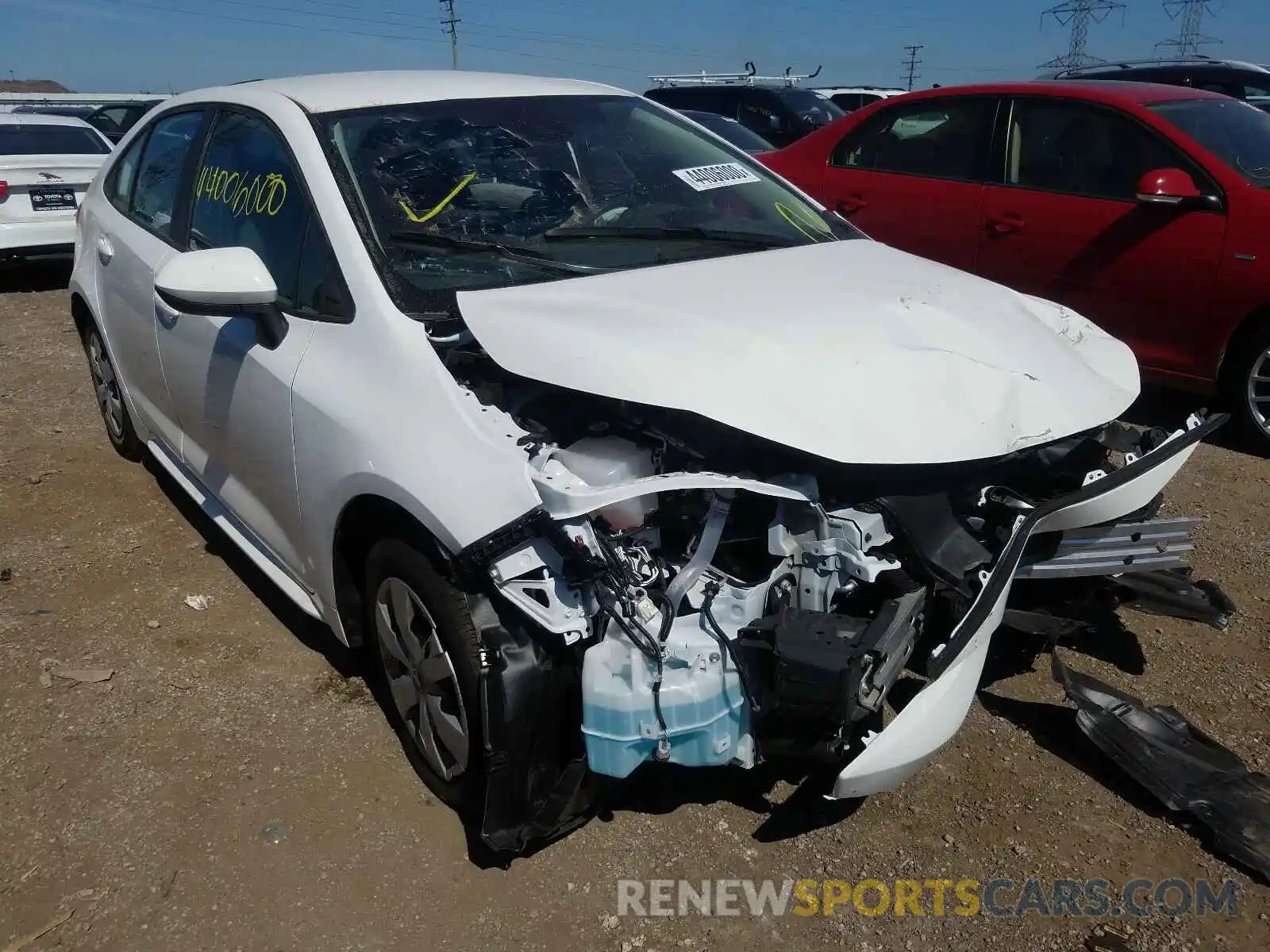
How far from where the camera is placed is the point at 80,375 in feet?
21.9

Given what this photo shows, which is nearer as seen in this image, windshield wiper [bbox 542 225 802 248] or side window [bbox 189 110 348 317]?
side window [bbox 189 110 348 317]

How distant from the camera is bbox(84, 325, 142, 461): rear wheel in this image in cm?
473

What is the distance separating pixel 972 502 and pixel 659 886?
122cm

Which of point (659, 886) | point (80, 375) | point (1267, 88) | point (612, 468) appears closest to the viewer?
point (612, 468)

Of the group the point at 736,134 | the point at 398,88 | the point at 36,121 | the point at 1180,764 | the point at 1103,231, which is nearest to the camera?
the point at 1180,764

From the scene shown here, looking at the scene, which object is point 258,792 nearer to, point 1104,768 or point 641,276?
point 641,276

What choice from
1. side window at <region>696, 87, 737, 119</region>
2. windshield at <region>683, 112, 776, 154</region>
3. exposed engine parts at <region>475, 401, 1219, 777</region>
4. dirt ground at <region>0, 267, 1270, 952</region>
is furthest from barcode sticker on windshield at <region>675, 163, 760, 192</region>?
side window at <region>696, 87, 737, 119</region>

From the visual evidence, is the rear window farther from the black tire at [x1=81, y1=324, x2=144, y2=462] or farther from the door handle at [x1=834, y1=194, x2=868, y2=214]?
the door handle at [x1=834, y1=194, x2=868, y2=214]

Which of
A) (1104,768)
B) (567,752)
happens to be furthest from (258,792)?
(1104,768)

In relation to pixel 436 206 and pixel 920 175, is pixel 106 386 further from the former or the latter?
pixel 920 175

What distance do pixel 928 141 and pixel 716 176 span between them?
10.2 feet

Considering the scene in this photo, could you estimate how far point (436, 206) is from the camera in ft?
9.50

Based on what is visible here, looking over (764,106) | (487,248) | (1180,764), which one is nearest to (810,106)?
(764,106)

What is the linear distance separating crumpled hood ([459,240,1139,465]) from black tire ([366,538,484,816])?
21.6 inches
